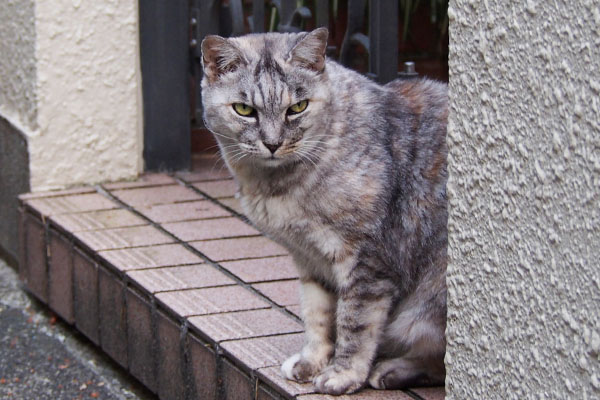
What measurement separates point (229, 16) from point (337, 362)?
88.8 inches

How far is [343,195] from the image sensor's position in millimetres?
2361

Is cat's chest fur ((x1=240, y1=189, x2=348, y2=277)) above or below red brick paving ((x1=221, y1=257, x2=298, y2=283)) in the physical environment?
above

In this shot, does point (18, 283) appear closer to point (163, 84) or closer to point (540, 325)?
point (163, 84)

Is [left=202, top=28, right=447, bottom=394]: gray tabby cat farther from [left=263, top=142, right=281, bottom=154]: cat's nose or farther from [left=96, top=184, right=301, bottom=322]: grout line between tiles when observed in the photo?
[left=96, top=184, right=301, bottom=322]: grout line between tiles

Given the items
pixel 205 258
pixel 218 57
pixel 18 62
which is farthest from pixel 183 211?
pixel 218 57

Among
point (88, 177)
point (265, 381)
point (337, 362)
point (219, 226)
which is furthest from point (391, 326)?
point (88, 177)

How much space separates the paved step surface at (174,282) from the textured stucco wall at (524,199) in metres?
0.70

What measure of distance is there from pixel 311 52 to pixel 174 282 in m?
0.94

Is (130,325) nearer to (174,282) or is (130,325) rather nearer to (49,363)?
(174,282)

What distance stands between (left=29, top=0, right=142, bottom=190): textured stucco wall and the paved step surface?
10 centimetres

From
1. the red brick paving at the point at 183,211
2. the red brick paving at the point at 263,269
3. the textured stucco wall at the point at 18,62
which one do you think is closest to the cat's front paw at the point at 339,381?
the red brick paving at the point at 263,269

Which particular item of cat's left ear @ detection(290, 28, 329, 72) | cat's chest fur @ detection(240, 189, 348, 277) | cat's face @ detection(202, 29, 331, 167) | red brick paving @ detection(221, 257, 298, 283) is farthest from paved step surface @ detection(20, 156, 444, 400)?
cat's left ear @ detection(290, 28, 329, 72)

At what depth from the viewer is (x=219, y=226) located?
354 cm

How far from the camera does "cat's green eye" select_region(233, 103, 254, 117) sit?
8.02 feet
